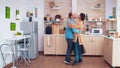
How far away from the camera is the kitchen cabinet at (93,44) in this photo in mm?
7223

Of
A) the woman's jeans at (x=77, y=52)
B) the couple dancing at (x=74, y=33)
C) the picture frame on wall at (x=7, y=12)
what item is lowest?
the woman's jeans at (x=77, y=52)

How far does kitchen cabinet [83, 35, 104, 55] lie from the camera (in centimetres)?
722

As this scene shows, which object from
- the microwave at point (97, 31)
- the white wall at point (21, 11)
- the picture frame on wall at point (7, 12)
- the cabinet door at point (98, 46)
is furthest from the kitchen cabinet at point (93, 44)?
the picture frame on wall at point (7, 12)

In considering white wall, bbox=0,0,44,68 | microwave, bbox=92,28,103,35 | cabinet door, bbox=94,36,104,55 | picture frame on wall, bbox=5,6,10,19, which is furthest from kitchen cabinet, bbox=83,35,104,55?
picture frame on wall, bbox=5,6,10,19

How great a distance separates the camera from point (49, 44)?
741 centimetres

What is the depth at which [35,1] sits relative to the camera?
26.1 feet

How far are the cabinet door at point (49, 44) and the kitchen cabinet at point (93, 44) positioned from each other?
4.13 feet

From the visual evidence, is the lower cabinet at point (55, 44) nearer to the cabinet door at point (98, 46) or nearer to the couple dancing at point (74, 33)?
the cabinet door at point (98, 46)

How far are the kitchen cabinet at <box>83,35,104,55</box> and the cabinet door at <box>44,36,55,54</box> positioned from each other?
4.13ft

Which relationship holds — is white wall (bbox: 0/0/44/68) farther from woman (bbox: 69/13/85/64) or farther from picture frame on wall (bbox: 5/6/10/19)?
woman (bbox: 69/13/85/64)

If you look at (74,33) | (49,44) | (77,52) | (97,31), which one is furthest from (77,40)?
(97,31)

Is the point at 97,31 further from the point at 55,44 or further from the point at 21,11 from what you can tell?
the point at 21,11

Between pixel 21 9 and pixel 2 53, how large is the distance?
221 centimetres

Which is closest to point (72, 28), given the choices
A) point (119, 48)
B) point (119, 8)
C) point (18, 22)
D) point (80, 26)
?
point (80, 26)
